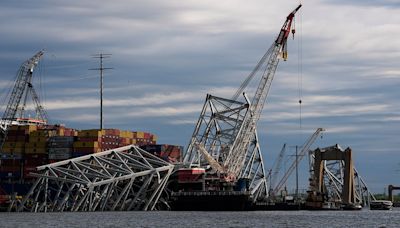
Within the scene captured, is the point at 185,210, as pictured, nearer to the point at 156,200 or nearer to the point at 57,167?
the point at 156,200

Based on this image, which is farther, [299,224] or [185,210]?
[185,210]

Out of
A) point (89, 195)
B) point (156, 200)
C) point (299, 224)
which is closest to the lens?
point (299, 224)

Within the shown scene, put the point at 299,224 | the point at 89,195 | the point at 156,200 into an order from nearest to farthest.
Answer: the point at 299,224, the point at 89,195, the point at 156,200

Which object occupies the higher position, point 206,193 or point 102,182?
point 102,182

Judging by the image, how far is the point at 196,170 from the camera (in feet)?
641

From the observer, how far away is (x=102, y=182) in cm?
17450

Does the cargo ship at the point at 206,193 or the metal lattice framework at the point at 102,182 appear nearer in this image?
the metal lattice framework at the point at 102,182

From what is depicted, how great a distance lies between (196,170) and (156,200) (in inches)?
415

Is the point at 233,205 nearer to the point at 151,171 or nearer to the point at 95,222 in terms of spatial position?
the point at 151,171

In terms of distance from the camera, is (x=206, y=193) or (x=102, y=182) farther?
(x=206, y=193)

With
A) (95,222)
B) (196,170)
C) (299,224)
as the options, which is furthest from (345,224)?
(196,170)

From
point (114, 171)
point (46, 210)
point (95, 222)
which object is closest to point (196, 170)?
point (114, 171)

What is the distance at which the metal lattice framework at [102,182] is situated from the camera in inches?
6983

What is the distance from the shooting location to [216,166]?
653 feet
